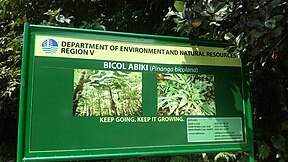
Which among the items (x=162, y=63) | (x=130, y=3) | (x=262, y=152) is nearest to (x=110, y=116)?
(x=162, y=63)

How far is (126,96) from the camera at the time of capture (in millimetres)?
2811

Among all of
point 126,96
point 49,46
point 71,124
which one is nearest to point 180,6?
point 126,96

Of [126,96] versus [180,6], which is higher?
[180,6]

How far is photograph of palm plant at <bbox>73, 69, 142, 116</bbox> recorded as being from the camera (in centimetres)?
265

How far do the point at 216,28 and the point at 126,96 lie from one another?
4.35 feet

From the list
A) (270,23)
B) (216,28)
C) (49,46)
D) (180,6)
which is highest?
(180,6)

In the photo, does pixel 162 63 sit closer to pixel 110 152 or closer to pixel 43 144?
pixel 110 152

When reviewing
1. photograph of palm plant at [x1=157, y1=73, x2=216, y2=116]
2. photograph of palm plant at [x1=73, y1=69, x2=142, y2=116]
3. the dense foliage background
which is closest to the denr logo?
photograph of palm plant at [x1=73, y1=69, x2=142, y2=116]

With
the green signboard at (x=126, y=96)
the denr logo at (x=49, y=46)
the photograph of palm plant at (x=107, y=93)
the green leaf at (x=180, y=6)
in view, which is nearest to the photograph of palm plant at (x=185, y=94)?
the green signboard at (x=126, y=96)

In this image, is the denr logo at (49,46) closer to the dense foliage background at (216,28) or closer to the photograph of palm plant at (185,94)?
the photograph of palm plant at (185,94)

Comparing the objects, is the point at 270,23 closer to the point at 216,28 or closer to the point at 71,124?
the point at 216,28

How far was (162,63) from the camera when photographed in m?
2.94

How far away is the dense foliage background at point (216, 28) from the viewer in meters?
2.89

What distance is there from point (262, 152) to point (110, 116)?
222 centimetres
